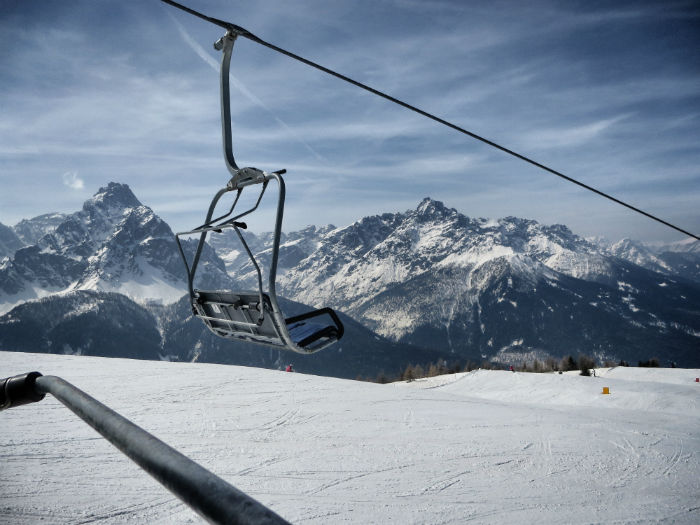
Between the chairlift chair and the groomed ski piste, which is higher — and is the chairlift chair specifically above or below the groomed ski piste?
above

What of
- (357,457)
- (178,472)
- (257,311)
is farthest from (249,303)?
(357,457)

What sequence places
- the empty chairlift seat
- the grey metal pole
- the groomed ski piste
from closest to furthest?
1. the grey metal pole
2. the empty chairlift seat
3. the groomed ski piste

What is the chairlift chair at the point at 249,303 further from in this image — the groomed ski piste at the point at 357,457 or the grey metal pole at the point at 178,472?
the groomed ski piste at the point at 357,457

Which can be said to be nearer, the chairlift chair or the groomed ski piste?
the chairlift chair

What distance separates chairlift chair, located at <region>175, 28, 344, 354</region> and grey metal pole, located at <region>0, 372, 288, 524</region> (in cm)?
222

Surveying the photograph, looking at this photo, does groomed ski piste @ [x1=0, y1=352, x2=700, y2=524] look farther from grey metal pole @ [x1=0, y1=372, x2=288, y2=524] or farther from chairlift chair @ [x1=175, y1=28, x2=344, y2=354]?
grey metal pole @ [x1=0, y1=372, x2=288, y2=524]

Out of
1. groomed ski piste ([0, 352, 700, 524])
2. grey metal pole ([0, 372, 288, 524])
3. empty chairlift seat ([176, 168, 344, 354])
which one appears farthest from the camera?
groomed ski piste ([0, 352, 700, 524])

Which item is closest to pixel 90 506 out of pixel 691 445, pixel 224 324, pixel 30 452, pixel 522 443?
pixel 30 452

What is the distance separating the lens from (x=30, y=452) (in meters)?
10.3

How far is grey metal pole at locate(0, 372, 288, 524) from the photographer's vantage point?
965mm

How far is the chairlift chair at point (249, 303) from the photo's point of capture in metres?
4.15

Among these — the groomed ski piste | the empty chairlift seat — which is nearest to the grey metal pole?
the empty chairlift seat

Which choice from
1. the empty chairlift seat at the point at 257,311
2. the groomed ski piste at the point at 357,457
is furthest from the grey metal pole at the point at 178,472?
the groomed ski piste at the point at 357,457

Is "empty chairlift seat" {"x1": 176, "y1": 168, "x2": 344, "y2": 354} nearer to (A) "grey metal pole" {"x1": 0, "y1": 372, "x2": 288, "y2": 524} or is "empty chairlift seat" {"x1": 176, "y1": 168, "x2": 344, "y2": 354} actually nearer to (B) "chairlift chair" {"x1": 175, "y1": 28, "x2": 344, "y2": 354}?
(B) "chairlift chair" {"x1": 175, "y1": 28, "x2": 344, "y2": 354}
